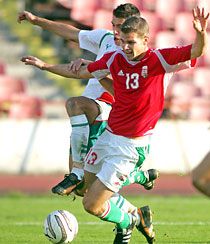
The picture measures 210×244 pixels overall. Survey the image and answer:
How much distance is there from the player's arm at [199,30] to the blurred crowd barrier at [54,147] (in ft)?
31.6

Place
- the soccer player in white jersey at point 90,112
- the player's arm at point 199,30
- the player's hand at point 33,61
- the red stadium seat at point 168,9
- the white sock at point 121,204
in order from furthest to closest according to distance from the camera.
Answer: the red stadium seat at point 168,9, the soccer player in white jersey at point 90,112, the white sock at point 121,204, the player's hand at point 33,61, the player's arm at point 199,30

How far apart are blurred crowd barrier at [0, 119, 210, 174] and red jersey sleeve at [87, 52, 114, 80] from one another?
8.89m

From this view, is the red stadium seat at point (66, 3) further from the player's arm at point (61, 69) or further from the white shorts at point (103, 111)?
the player's arm at point (61, 69)

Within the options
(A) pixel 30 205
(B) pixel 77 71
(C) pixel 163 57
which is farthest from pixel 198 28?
(A) pixel 30 205

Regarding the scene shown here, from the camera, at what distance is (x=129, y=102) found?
8.87 metres

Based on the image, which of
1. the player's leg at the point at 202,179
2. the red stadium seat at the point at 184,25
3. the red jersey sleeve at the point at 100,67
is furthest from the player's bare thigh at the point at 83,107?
the red stadium seat at the point at 184,25

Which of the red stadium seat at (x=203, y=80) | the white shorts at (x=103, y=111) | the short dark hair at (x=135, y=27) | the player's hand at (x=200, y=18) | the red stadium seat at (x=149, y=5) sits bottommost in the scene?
the red stadium seat at (x=203, y=80)

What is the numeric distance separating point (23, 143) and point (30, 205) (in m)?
3.70

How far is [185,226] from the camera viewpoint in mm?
11625

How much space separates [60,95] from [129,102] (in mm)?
12529

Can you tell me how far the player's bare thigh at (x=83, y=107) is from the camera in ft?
33.5

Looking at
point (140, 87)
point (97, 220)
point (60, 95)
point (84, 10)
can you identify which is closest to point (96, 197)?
point (140, 87)

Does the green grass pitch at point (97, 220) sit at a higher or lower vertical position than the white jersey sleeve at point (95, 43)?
lower

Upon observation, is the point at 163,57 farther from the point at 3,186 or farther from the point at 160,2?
the point at 160,2
